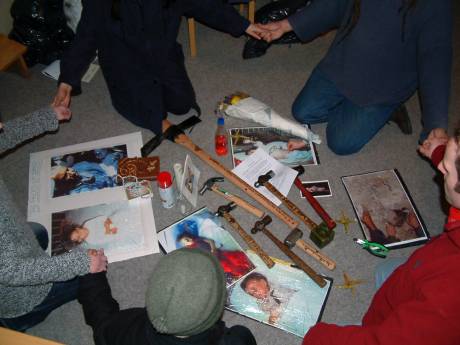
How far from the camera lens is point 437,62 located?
1.54 m

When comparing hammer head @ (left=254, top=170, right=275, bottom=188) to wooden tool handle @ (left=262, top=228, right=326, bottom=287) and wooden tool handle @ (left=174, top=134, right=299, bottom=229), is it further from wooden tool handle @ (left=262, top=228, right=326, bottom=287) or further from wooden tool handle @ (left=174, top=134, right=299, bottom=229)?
wooden tool handle @ (left=262, top=228, right=326, bottom=287)

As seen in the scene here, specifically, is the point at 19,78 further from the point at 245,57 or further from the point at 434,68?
the point at 434,68

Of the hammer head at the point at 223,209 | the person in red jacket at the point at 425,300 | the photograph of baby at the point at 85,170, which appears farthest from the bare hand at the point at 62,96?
the person in red jacket at the point at 425,300

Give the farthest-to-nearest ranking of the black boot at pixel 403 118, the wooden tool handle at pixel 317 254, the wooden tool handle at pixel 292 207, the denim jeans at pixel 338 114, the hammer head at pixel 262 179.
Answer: the black boot at pixel 403 118
the denim jeans at pixel 338 114
the hammer head at pixel 262 179
the wooden tool handle at pixel 292 207
the wooden tool handle at pixel 317 254

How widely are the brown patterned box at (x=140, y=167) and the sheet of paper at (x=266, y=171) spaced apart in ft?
1.36

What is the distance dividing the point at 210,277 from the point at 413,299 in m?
0.51

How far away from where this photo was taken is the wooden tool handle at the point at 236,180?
1.73 metres

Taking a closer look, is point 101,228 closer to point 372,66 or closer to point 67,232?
point 67,232

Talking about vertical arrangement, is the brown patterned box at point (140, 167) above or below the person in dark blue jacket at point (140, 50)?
below

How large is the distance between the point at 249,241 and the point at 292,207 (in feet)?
0.90

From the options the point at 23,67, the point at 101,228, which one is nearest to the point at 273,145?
the point at 101,228

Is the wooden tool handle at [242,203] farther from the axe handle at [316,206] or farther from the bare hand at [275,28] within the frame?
the bare hand at [275,28]

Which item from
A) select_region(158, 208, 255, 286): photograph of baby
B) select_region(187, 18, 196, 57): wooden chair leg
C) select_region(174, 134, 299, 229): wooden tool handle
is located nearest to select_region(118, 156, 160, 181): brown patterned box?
select_region(174, 134, 299, 229): wooden tool handle

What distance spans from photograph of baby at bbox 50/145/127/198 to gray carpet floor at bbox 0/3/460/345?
0.53 feet
